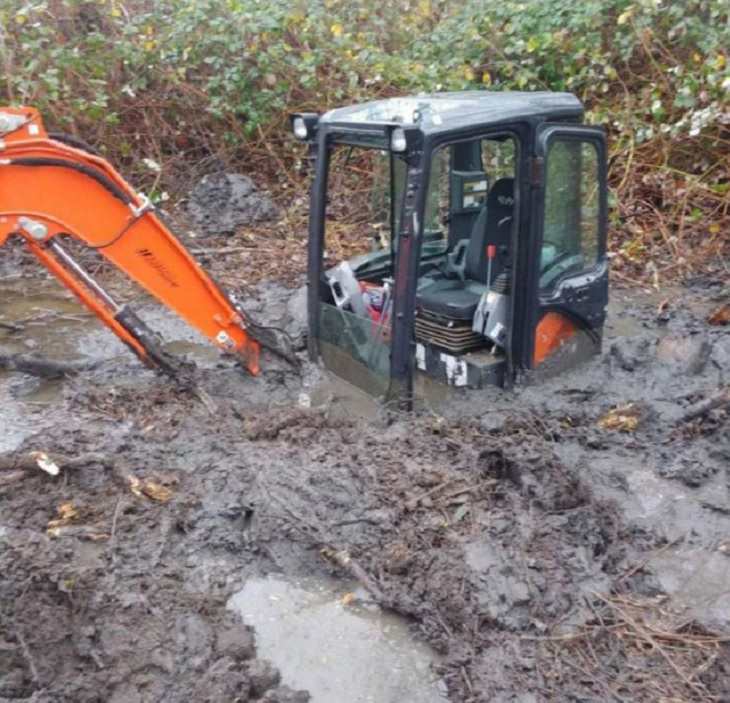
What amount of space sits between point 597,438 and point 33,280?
534cm

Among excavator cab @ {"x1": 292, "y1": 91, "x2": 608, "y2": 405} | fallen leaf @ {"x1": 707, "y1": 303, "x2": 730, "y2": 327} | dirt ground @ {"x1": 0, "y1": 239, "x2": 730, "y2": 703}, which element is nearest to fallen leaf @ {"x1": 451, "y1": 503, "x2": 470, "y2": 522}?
dirt ground @ {"x1": 0, "y1": 239, "x2": 730, "y2": 703}

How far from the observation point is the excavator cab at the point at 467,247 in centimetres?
454

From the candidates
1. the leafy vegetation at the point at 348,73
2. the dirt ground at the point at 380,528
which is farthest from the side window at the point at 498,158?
the leafy vegetation at the point at 348,73

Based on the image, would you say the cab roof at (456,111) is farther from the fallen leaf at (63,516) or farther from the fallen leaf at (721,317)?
the fallen leaf at (721,317)

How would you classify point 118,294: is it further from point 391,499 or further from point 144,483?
point 391,499

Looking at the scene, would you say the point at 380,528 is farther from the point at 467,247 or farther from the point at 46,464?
the point at 467,247

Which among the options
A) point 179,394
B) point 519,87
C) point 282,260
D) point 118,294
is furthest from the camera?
point 519,87

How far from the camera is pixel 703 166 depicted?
8844 mm

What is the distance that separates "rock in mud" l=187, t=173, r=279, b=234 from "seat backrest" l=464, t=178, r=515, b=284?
430 cm

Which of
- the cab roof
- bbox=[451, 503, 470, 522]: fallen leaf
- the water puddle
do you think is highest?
the cab roof

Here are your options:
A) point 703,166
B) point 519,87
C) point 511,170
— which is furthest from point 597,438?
point 519,87

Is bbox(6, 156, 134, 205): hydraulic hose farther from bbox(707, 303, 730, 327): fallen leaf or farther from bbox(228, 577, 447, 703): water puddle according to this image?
bbox(707, 303, 730, 327): fallen leaf

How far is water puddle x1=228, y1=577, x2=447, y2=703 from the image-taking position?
3.28 metres

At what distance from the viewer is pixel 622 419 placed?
203 inches
